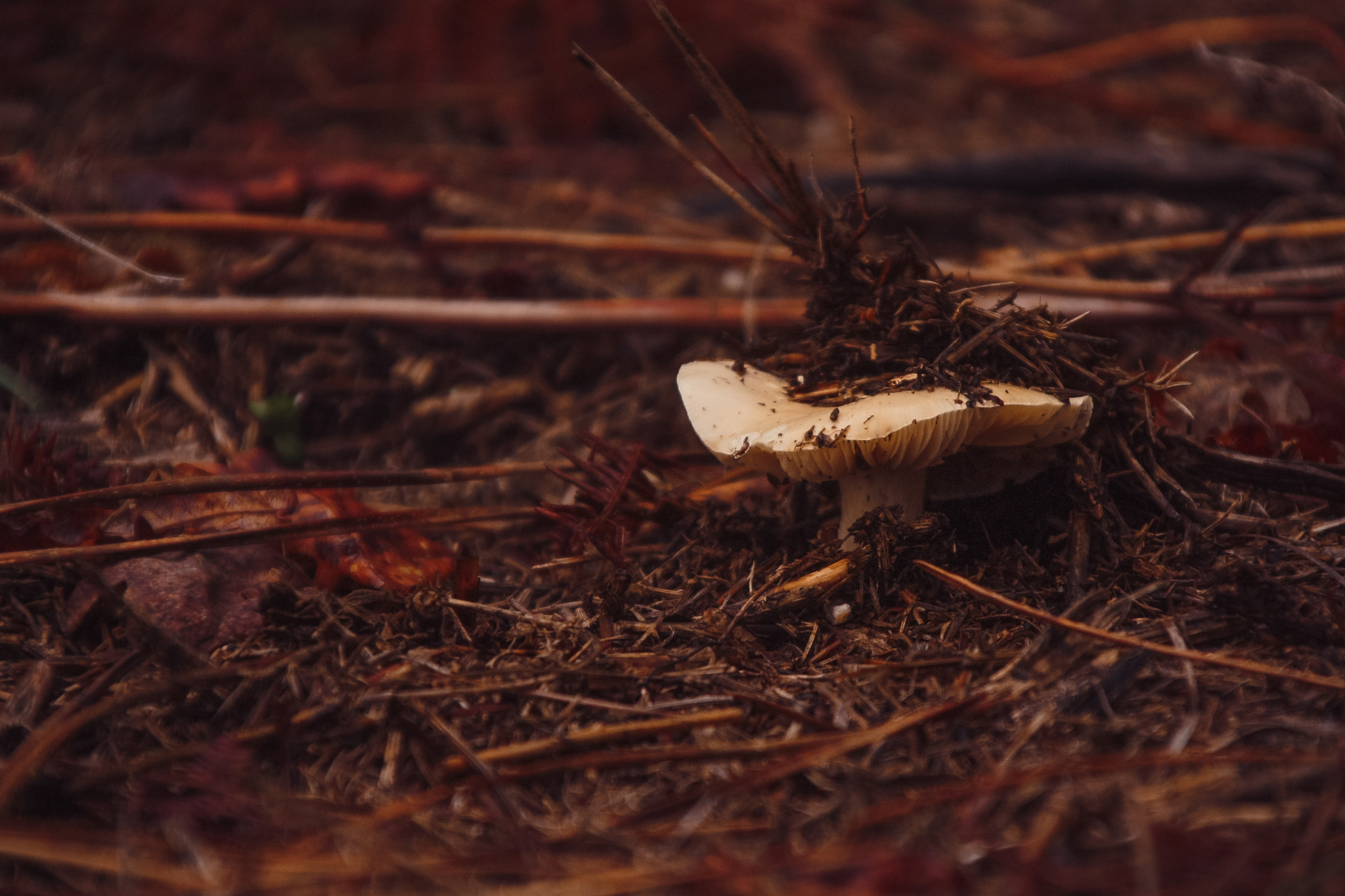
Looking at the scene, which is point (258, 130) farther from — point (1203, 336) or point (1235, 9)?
point (1235, 9)

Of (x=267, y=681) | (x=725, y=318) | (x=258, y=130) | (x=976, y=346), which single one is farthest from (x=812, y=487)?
(x=258, y=130)

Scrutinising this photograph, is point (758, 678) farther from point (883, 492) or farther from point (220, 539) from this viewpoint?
point (220, 539)

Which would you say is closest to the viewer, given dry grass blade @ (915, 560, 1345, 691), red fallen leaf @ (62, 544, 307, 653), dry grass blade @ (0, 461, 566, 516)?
dry grass blade @ (915, 560, 1345, 691)

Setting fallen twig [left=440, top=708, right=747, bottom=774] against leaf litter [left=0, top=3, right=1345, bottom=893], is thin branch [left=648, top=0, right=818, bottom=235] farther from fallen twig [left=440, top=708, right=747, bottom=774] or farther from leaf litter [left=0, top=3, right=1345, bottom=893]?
fallen twig [left=440, top=708, right=747, bottom=774]

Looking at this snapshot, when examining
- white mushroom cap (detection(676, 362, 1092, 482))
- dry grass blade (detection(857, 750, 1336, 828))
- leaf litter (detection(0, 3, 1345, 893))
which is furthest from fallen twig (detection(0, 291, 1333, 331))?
dry grass blade (detection(857, 750, 1336, 828))

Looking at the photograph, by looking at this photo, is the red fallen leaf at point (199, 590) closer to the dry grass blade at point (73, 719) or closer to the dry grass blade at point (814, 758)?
the dry grass blade at point (73, 719)

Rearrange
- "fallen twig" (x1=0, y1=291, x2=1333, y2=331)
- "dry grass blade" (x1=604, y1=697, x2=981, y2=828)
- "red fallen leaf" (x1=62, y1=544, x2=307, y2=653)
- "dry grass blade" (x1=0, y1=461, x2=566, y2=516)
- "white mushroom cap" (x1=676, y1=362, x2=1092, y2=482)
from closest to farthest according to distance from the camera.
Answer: "dry grass blade" (x1=604, y1=697, x2=981, y2=828) → "white mushroom cap" (x1=676, y1=362, x2=1092, y2=482) → "red fallen leaf" (x1=62, y1=544, x2=307, y2=653) → "dry grass blade" (x1=0, y1=461, x2=566, y2=516) → "fallen twig" (x1=0, y1=291, x2=1333, y2=331)

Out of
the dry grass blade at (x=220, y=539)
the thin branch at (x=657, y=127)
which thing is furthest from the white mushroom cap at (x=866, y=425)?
the dry grass blade at (x=220, y=539)

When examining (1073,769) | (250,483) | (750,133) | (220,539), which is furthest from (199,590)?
(1073,769)
